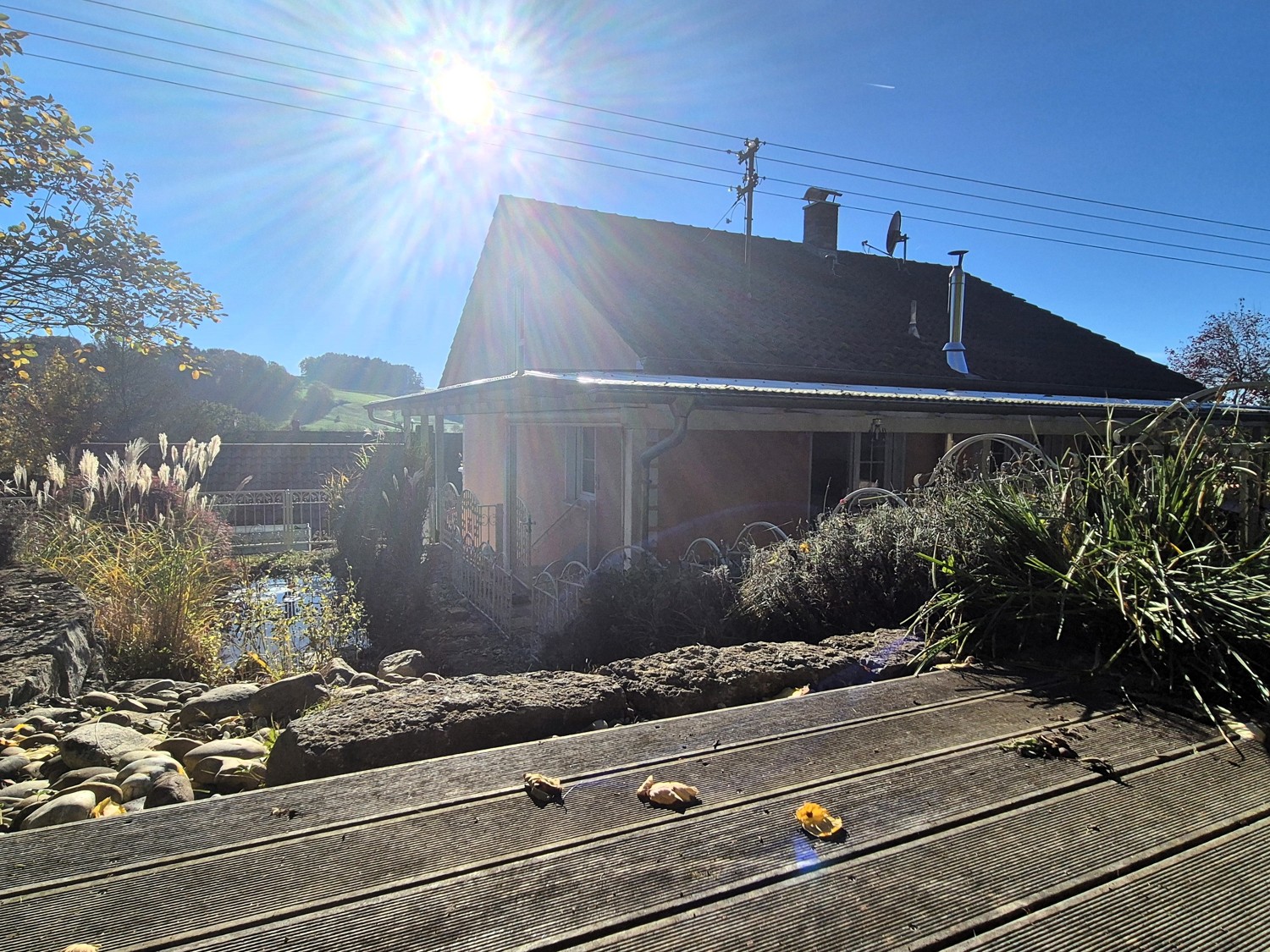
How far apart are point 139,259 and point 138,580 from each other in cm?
395

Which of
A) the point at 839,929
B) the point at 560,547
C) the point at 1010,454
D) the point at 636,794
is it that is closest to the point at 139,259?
the point at 560,547

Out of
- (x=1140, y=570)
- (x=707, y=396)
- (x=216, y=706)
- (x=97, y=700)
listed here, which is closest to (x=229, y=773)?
(x=216, y=706)

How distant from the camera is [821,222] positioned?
15750 mm

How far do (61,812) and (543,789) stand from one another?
4.87ft

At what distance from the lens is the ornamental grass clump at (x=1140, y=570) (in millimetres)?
2605

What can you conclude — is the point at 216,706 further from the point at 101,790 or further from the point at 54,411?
the point at 54,411

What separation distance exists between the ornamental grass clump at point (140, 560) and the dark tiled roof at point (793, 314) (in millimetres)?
5280

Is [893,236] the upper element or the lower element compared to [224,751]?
upper

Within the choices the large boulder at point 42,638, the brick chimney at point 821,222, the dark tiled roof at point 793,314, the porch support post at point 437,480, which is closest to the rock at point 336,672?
the large boulder at point 42,638

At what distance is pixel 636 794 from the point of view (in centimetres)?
176

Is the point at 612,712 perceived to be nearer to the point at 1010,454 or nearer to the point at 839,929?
the point at 839,929

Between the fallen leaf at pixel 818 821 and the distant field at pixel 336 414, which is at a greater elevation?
the distant field at pixel 336 414

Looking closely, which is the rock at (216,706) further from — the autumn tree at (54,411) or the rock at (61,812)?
the autumn tree at (54,411)

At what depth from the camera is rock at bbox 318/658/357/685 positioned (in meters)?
4.91
